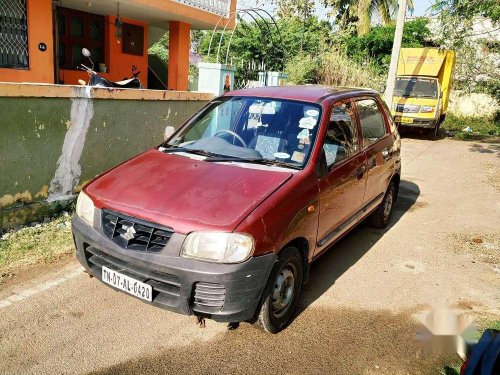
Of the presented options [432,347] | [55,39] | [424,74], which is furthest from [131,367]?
[424,74]

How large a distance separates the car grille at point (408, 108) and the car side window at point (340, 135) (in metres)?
10.5

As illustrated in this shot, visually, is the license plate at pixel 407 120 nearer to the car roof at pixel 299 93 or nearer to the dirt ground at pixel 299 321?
the dirt ground at pixel 299 321

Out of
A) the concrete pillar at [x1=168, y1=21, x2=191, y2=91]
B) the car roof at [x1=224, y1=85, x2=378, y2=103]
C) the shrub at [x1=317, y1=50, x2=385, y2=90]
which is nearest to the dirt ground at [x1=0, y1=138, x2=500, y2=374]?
the car roof at [x1=224, y1=85, x2=378, y2=103]

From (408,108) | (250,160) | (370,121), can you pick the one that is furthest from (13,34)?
(408,108)

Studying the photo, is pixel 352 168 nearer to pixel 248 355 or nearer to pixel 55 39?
pixel 248 355

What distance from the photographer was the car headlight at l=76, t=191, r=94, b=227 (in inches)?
118

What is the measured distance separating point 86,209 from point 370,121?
3100 millimetres

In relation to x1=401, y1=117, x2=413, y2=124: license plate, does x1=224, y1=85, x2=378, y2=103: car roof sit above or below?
above

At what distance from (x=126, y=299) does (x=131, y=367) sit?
81 centimetres

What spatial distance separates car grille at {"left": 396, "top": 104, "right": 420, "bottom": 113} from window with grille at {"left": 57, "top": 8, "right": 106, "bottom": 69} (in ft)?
30.7

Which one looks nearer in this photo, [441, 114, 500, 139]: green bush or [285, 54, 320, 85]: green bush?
[285, 54, 320, 85]: green bush

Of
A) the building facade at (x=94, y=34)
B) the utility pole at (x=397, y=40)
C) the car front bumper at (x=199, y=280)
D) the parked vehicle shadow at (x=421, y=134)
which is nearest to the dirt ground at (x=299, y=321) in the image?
the car front bumper at (x=199, y=280)

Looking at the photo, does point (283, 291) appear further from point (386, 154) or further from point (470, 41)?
point (470, 41)

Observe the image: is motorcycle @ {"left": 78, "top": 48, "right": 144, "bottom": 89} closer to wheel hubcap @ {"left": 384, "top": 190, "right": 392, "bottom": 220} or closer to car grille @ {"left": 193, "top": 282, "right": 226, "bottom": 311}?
wheel hubcap @ {"left": 384, "top": 190, "right": 392, "bottom": 220}
